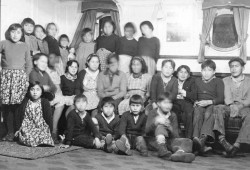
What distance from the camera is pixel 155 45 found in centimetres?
569

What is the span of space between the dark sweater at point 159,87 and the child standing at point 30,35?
1.92m

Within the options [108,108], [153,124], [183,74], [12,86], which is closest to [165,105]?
[153,124]

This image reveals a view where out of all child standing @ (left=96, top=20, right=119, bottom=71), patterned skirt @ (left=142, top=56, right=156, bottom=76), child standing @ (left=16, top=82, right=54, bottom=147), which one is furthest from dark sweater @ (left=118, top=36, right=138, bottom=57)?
child standing @ (left=16, top=82, right=54, bottom=147)

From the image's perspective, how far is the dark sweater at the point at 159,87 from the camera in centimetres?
471

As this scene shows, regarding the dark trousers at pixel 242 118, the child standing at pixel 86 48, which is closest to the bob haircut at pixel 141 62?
the child standing at pixel 86 48

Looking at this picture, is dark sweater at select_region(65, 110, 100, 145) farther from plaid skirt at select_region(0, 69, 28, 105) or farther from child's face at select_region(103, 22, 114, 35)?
child's face at select_region(103, 22, 114, 35)

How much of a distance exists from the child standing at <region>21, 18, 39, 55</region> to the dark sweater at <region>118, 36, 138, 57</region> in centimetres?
136

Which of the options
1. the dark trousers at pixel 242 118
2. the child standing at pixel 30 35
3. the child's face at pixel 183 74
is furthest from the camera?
the child standing at pixel 30 35

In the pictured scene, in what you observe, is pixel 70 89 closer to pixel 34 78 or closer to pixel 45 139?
pixel 34 78

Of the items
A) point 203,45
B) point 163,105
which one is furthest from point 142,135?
point 203,45

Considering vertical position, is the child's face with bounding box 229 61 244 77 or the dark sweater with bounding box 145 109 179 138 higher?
the child's face with bounding box 229 61 244 77

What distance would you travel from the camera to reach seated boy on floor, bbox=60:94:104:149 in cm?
416

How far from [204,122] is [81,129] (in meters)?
1.53

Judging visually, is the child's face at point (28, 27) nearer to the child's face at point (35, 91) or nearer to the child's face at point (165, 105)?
the child's face at point (35, 91)
